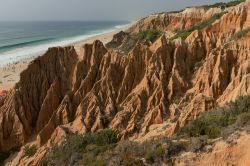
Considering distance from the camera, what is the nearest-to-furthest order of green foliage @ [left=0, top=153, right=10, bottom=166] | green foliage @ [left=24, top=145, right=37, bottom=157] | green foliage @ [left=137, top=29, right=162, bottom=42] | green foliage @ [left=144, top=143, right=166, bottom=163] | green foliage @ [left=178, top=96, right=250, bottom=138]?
1. green foliage @ [left=144, top=143, right=166, bottom=163]
2. green foliage @ [left=178, top=96, right=250, bottom=138]
3. green foliage @ [left=24, top=145, right=37, bottom=157]
4. green foliage @ [left=0, top=153, right=10, bottom=166]
5. green foliage @ [left=137, top=29, right=162, bottom=42]

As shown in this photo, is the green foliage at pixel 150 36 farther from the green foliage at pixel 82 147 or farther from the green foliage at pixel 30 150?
the green foliage at pixel 82 147

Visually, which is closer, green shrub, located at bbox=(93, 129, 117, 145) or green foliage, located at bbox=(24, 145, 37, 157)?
green shrub, located at bbox=(93, 129, 117, 145)

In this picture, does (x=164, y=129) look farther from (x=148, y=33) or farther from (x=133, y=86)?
(x=148, y=33)

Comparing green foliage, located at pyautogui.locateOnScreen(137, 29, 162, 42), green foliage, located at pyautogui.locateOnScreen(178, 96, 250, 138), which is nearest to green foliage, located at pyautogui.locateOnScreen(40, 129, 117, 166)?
green foliage, located at pyautogui.locateOnScreen(178, 96, 250, 138)

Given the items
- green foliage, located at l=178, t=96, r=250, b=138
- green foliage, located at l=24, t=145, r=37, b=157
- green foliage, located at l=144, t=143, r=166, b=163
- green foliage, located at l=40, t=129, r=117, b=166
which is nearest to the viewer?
green foliage, located at l=144, t=143, r=166, b=163

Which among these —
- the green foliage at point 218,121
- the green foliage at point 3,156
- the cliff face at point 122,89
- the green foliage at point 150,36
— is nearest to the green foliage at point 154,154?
the green foliage at point 218,121

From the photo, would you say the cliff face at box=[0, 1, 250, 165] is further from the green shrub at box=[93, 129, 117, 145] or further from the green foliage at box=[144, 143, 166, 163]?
the green foliage at box=[144, 143, 166, 163]

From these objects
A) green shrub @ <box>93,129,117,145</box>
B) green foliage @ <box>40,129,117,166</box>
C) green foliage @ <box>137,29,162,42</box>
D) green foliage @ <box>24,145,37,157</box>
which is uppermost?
green foliage @ <box>137,29,162,42</box>

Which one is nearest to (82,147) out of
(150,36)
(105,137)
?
(105,137)
